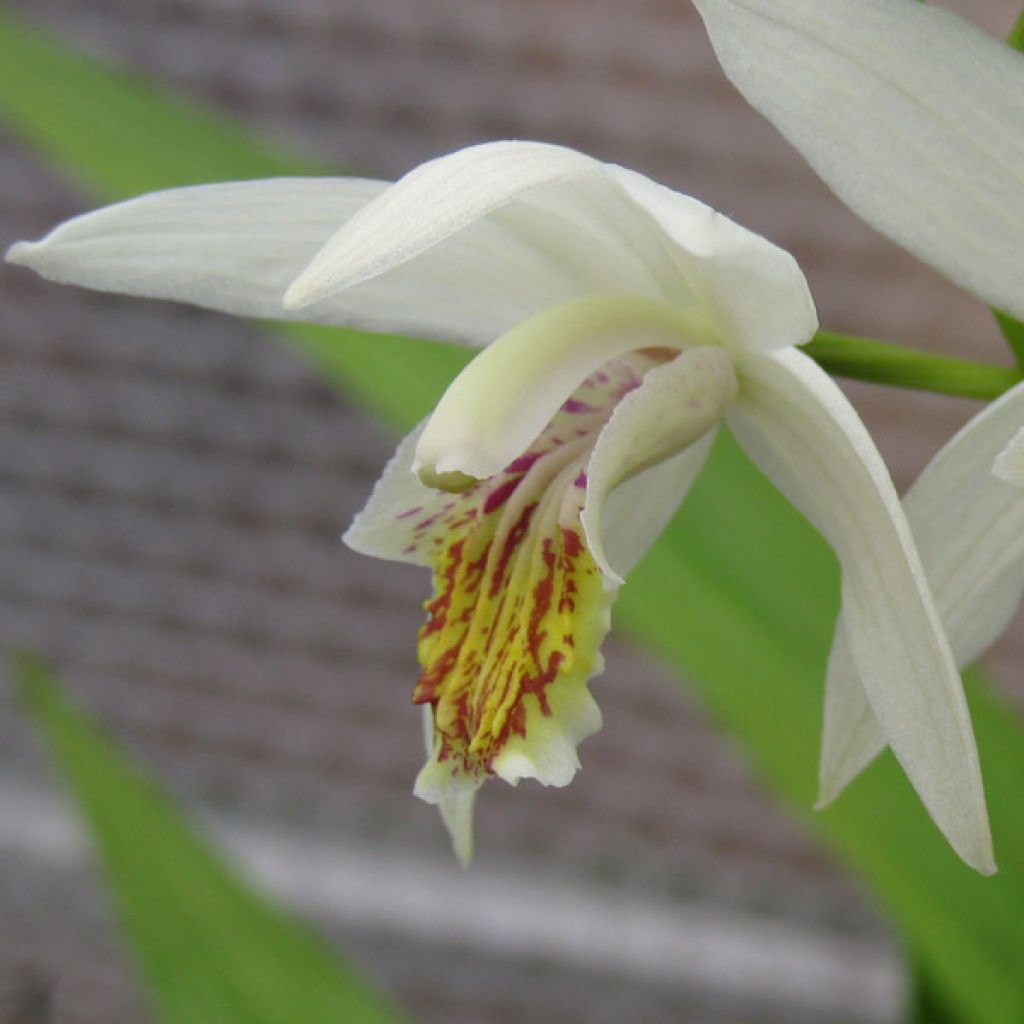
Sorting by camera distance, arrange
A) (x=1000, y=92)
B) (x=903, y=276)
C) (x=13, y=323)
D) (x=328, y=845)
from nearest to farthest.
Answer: (x=1000, y=92)
(x=903, y=276)
(x=13, y=323)
(x=328, y=845)

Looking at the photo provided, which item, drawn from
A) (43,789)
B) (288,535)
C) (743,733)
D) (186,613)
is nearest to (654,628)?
(743,733)

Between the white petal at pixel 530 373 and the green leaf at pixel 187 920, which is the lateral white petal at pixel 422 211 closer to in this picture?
the white petal at pixel 530 373

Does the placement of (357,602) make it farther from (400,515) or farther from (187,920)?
(400,515)

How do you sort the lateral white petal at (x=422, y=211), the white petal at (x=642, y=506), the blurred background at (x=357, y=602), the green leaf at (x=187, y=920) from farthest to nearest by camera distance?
the blurred background at (x=357, y=602)
the green leaf at (x=187, y=920)
the white petal at (x=642, y=506)
the lateral white petal at (x=422, y=211)

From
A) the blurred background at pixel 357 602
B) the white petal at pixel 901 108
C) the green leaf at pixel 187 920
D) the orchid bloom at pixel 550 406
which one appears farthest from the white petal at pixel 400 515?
the blurred background at pixel 357 602

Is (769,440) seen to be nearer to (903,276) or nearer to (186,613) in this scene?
(903,276)

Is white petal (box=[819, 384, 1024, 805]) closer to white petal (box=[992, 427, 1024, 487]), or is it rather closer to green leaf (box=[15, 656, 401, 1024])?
white petal (box=[992, 427, 1024, 487])
